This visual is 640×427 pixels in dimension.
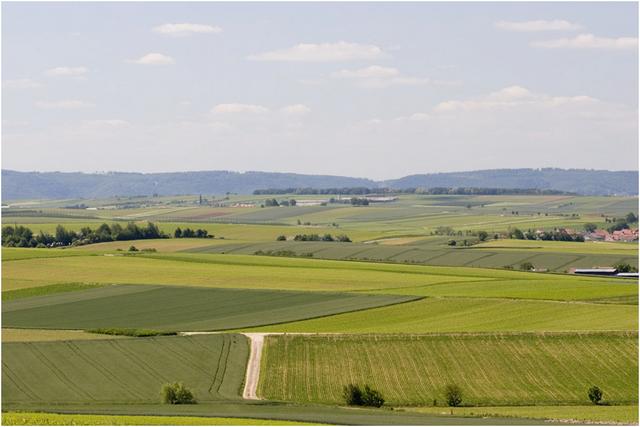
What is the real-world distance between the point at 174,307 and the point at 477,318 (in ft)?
76.5

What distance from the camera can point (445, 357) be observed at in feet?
195

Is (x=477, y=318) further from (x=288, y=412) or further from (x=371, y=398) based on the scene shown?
(x=288, y=412)

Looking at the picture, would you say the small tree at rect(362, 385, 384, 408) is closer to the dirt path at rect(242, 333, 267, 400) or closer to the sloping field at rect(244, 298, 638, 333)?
the dirt path at rect(242, 333, 267, 400)

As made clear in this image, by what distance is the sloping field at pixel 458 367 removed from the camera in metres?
52.8

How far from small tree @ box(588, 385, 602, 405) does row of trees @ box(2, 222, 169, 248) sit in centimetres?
10450

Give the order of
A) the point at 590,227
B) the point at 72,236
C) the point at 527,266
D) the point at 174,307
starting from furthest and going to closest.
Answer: the point at 590,227
the point at 72,236
the point at 527,266
the point at 174,307

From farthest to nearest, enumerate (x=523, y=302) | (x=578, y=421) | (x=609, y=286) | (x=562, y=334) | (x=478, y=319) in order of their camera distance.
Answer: (x=609, y=286), (x=523, y=302), (x=478, y=319), (x=562, y=334), (x=578, y=421)

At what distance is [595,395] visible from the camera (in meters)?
51.6

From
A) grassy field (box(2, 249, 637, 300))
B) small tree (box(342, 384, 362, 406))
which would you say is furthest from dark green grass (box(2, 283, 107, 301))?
small tree (box(342, 384, 362, 406))

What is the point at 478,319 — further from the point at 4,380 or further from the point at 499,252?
the point at 499,252

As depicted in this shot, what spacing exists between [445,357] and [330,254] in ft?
226

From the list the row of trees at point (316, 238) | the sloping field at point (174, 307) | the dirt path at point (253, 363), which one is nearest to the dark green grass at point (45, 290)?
the sloping field at point (174, 307)

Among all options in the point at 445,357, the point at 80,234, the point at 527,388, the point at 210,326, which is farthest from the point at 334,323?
the point at 80,234

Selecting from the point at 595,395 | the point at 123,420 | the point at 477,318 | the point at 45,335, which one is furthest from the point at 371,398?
the point at 45,335
